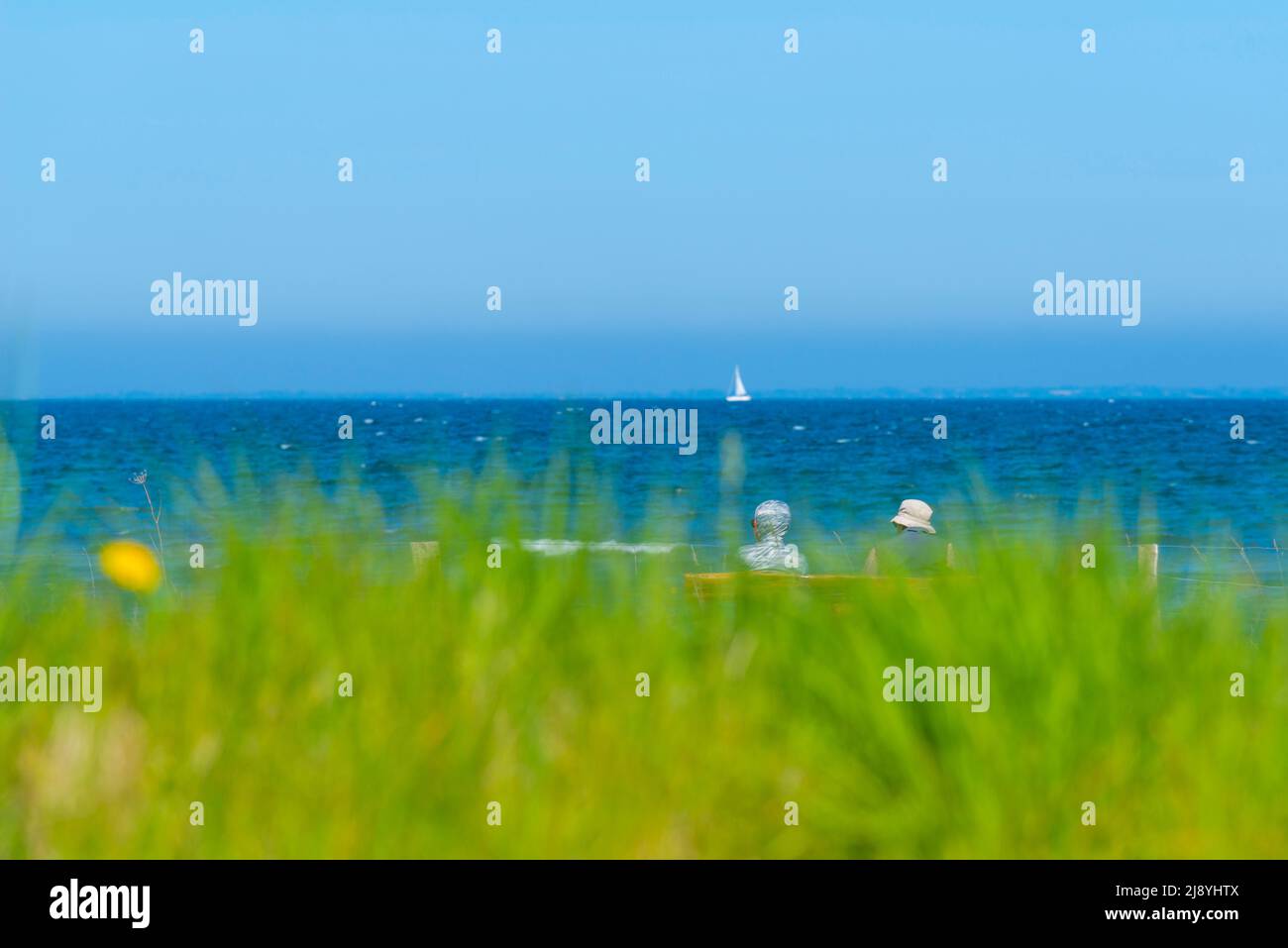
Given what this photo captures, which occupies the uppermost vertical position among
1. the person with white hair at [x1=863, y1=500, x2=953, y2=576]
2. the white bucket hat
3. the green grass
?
the person with white hair at [x1=863, y1=500, x2=953, y2=576]

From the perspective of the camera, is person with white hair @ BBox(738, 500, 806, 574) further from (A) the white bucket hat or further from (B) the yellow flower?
(B) the yellow flower

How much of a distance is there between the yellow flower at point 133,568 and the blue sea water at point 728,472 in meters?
0.24

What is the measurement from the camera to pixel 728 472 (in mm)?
5035

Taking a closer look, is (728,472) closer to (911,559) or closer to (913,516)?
(911,559)

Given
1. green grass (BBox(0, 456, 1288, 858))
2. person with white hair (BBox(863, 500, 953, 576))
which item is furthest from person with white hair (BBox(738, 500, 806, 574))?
green grass (BBox(0, 456, 1288, 858))

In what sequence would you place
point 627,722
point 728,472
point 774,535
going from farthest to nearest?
1. point 774,535
2. point 728,472
3. point 627,722

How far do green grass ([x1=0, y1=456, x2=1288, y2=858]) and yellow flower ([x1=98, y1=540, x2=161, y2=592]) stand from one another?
Answer: 0.79 feet

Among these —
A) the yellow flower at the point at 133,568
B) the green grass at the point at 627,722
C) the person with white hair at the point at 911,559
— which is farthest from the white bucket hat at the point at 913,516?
the yellow flower at the point at 133,568

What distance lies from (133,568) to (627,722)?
2.24 m

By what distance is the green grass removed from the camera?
377 cm

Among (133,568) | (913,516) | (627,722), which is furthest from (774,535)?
(627,722)
